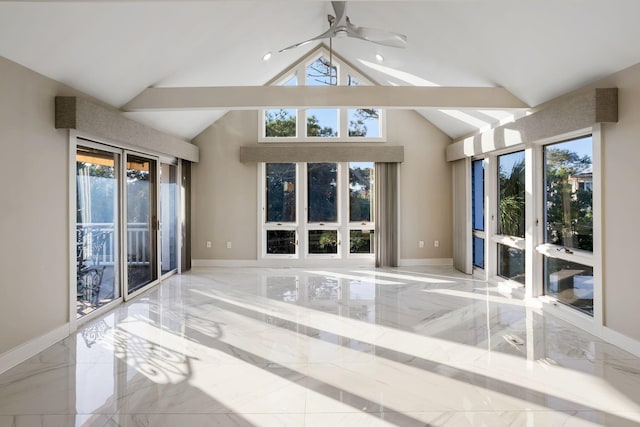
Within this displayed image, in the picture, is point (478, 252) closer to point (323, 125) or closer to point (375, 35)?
point (323, 125)

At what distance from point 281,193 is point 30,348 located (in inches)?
191

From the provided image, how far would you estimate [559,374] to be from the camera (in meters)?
2.93

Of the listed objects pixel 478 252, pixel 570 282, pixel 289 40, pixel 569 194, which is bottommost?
pixel 570 282

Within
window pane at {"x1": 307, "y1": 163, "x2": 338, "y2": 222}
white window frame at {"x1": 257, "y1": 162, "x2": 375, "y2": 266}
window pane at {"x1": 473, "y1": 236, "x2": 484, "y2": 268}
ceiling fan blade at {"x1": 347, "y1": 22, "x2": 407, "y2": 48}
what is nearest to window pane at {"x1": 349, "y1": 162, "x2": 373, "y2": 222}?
white window frame at {"x1": 257, "y1": 162, "x2": 375, "y2": 266}

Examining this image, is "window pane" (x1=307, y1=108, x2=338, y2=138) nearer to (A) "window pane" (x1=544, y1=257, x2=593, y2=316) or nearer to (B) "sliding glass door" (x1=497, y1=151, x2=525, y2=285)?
(B) "sliding glass door" (x1=497, y1=151, x2=525, y2=285)

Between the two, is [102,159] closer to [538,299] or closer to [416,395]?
[416,395]

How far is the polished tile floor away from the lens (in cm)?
242

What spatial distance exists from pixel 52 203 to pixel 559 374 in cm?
439

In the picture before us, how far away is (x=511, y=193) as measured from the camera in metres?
5.61

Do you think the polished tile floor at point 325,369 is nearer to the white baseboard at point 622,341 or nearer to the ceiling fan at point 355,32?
the white baseboard at point 622,341

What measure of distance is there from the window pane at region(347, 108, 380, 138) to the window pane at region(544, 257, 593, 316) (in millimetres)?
3884

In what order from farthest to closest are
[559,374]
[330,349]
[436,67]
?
[436,67], [330,349], [559,374]

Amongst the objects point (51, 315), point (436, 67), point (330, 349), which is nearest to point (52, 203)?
point (51, 315)

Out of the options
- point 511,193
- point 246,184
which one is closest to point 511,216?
point 511,193
